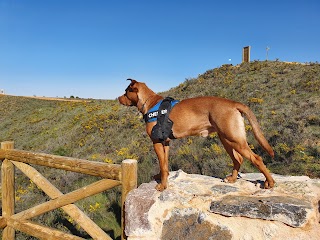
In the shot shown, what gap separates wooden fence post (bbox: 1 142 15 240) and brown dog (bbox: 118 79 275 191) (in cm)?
263

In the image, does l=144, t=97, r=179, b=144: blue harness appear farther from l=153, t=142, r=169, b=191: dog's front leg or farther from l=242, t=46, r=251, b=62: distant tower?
l=242, t=46, r=251, b=62: distant tower

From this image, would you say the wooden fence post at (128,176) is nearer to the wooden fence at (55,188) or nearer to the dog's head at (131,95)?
the wooden fence at (55,188)

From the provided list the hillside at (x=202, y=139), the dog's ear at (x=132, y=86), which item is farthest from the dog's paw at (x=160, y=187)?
the hillside at (x=202, y=139)

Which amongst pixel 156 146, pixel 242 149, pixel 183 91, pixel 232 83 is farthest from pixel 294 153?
pixel 183 91

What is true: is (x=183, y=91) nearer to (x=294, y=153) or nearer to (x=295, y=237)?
(x=294, y=153)

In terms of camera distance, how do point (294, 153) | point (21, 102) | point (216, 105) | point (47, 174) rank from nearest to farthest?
point (216, 105), point (294, 153), point (47, 174), point (21, 102)

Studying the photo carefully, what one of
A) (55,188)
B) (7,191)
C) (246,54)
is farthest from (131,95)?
(246,54)

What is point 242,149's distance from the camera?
3.46m

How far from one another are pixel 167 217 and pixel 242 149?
1.27 metres

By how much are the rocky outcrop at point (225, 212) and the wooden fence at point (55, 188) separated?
34 centimetres

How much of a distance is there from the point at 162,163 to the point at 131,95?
129cm

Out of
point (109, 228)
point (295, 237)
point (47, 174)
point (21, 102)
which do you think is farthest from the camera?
point (21, 102)

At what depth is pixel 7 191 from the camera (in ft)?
16.3

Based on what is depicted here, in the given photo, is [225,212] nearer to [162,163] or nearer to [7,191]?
[162,163]
